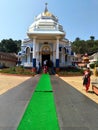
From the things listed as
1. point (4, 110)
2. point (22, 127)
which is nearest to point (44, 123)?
point (22, 127)

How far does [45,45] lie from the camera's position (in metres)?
37.0

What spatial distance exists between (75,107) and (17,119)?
290cm

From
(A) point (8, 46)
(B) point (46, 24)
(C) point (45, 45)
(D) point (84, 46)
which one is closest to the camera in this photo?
(C) point (45, 45)

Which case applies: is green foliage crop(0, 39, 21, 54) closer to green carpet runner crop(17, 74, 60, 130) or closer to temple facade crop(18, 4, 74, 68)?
temple facade crop(18, 4, 74, 68)

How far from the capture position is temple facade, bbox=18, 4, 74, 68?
34.8m

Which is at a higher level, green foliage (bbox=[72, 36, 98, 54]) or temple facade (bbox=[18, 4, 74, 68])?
green foliage (bbox=[72, 36, 98, 54])

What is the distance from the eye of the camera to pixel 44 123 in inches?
276

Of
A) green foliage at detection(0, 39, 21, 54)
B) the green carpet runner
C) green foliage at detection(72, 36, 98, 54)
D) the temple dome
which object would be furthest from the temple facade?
green foliage at detection(0, 39, 21, 54)

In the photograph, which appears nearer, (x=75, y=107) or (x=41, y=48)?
(x=75, y=107)

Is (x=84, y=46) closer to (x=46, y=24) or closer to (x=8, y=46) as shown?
(x=8, y=46)

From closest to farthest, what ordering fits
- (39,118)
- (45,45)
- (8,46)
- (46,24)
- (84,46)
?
(39,118) → (45,45) → (46,24) → (84,46) → (8,46)

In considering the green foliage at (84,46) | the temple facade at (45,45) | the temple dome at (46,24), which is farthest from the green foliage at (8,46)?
the temple facade at (45,45)

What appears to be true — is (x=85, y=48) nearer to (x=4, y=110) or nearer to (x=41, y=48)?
(x=41, y=48)

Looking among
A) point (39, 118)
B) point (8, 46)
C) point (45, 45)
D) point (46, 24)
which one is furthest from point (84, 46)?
point (39, 118)
